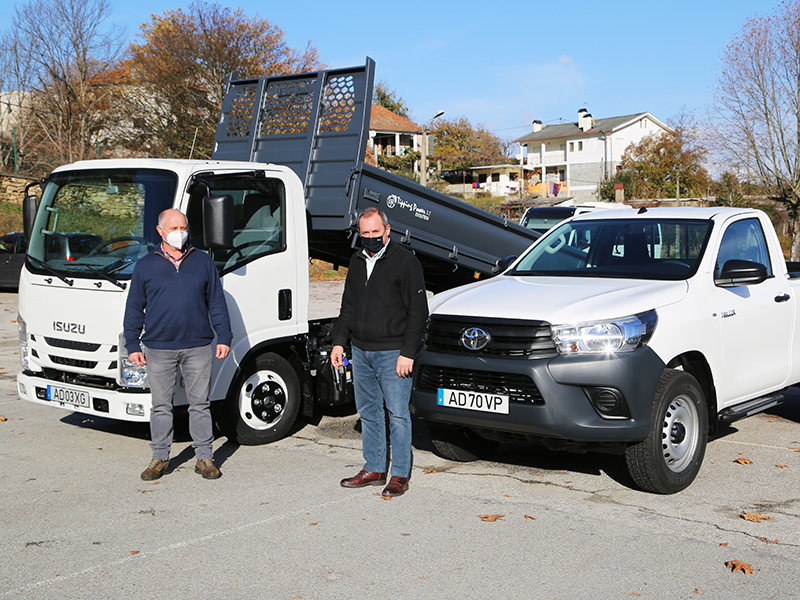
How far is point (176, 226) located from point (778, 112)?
32.5m

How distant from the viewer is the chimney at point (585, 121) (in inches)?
3514

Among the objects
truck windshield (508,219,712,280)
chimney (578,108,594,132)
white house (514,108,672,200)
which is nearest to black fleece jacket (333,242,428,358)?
truck windshield (508,219,712,280)

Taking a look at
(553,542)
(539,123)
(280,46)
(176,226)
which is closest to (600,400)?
(553,542)

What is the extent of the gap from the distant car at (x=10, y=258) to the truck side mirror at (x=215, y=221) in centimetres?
1705

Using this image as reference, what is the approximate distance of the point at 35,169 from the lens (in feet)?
107

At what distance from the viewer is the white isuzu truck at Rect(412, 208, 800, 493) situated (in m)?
5.13

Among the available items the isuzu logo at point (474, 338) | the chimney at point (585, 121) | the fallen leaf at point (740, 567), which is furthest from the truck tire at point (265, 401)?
the chimney at point (585, 121)

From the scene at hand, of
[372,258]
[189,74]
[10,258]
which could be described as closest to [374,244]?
[372,258]

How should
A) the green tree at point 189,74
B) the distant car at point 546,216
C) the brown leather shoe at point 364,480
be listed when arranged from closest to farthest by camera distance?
the brown leather shoe at point 364,480
the distant car at point 546,216
the green tree at point 189,74

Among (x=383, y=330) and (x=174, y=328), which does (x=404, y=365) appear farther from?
(x=174, y=328)

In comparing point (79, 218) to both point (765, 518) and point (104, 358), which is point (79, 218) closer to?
point (104, 358)

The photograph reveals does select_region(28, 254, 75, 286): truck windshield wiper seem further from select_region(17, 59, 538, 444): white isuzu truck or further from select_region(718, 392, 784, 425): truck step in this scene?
select_region(718, 392, 784, 425): truck step

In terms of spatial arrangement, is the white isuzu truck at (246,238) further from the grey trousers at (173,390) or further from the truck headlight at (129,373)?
the grey trousers at (173,390)

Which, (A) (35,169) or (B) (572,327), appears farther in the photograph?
(A) (35,169)
